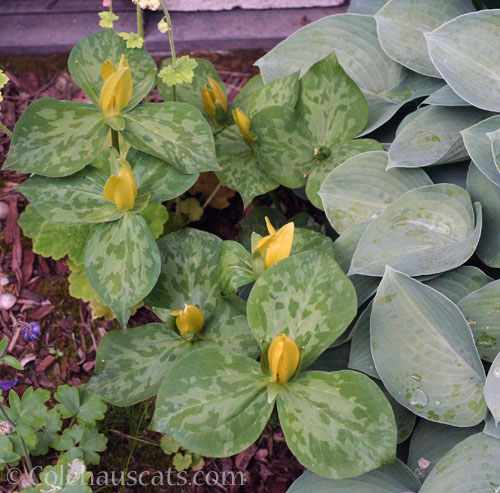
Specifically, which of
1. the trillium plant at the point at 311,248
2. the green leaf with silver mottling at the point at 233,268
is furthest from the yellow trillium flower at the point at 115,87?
the green leaf with silver mottling at the point at 233,268

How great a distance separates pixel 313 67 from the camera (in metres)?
1.18

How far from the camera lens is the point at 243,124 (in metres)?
1.21

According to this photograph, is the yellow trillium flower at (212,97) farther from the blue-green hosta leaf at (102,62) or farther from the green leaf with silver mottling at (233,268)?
the green leaf with silver mottling at (233,268)

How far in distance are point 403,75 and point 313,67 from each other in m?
0.26

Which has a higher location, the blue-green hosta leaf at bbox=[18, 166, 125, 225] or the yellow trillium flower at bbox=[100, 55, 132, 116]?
the yellow trillium flower at bbox=[100, 55, 132, 116]

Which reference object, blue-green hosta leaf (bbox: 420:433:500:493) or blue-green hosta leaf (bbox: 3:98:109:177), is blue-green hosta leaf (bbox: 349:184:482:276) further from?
blue-green hosta leaf (bbox: 3:98:109:177)

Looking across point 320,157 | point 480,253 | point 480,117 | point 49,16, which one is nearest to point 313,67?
point 320,157

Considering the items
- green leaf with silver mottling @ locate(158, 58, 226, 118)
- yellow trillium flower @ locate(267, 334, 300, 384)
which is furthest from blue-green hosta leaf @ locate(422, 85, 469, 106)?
yellow trillium flower @ locate(267, 334, 300, 384)

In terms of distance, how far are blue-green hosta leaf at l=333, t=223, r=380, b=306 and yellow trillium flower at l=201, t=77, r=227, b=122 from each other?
1.44 ft

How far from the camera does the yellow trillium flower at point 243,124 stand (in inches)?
47.1

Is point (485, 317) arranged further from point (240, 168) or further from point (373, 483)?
point (240, 168)

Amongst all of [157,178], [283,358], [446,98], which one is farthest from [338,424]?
[446,98]

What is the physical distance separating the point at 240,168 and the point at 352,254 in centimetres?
32

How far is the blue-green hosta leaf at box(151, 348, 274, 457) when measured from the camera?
2.89ft
